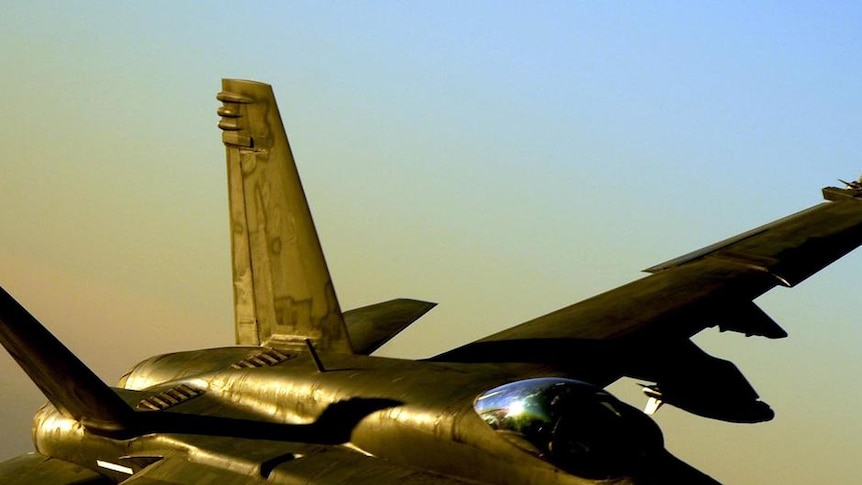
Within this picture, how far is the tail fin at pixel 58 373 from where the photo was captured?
18000 mm

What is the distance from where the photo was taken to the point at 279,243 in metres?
22.7

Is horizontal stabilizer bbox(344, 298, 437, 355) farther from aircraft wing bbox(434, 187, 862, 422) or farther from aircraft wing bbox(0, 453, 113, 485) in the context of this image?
aircraft wing bbox(0, 453, 113, 485)

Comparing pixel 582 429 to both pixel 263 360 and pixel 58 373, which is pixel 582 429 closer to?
pixel 263 360

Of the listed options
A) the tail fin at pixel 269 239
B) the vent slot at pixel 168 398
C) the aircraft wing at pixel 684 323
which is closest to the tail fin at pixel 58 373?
the vent slot at pixel 168 398

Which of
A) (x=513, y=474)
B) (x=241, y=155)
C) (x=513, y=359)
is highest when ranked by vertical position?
(x=241, y=155)

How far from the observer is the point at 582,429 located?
1522cm

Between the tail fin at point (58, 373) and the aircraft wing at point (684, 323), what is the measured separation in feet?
17.9

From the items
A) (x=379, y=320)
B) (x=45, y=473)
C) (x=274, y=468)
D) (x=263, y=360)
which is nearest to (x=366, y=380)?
(x=274, y=468)

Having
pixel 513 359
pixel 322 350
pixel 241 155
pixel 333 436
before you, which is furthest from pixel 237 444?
pixel 241 155

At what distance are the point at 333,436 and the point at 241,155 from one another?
283 inches

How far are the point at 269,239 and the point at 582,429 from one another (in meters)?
9.45

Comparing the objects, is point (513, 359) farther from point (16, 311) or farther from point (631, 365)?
point (16, 311)

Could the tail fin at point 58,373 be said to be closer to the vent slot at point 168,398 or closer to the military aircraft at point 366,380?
the military aircraft at point 366,380

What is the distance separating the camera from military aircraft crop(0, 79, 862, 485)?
15.8 m
